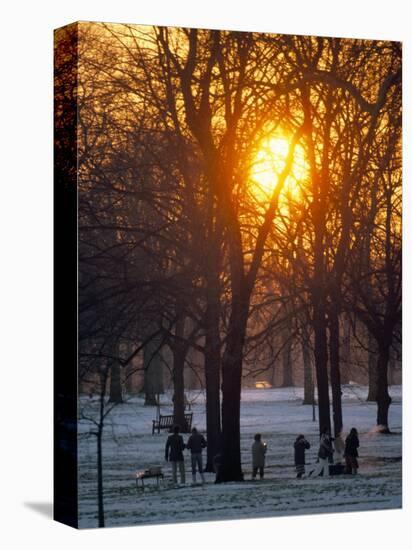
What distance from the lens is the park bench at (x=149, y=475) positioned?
1998cm

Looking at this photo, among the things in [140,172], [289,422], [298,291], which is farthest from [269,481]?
[140,172]

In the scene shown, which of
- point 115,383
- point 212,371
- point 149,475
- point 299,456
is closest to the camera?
point 115,383

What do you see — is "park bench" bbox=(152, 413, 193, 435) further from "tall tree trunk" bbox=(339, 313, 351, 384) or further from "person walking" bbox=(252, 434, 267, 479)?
"tall tree trunk" bbox=(339, 313, 351, 384)

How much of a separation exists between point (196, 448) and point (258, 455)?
0.84 m

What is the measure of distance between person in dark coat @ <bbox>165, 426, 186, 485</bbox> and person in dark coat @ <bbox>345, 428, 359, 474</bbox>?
2.40 meters

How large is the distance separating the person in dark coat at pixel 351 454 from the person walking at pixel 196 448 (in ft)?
6.82

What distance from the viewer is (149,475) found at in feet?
65.9

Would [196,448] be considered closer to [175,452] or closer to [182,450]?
[182,450]

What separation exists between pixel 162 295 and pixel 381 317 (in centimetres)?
334

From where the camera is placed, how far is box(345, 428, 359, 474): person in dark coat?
71.2ft

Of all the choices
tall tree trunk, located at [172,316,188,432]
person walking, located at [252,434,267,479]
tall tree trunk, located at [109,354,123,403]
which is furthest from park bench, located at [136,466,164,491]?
person walking, located at [252,434,267,479]

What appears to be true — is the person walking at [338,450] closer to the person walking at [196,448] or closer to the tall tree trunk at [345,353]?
the tall tree trunk at [345,353]

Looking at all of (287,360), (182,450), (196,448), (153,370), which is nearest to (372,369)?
(287,360)

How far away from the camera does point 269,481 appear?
68.8ft
